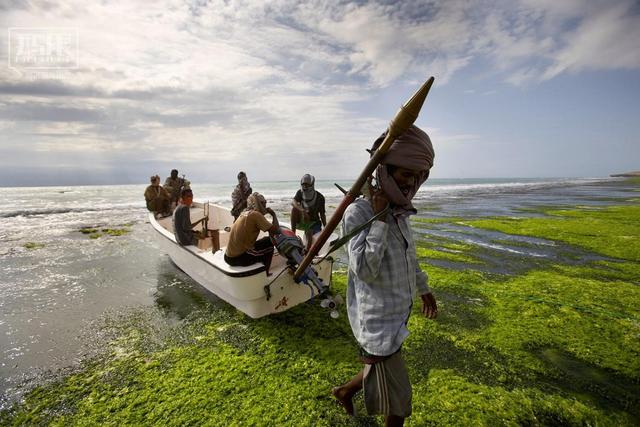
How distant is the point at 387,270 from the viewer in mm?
2045

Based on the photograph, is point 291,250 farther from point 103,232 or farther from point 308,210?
point 103,232

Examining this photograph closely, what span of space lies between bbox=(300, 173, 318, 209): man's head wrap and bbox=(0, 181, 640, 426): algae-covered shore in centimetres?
199

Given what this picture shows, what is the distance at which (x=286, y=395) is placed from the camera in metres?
3.33

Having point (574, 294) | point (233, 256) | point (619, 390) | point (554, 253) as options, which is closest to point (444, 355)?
point (619, 390)

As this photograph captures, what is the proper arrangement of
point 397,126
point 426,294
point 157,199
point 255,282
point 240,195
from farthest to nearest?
point 157,199
point 240,195
point 255,282
point 426,294
point 397,126

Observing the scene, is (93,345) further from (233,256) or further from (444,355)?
(444,355)

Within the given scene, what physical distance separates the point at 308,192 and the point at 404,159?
180 inches

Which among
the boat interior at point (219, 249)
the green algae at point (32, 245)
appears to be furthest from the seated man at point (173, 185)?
the green algae at point (32, 245)

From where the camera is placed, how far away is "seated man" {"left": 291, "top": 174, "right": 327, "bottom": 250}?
6406mm

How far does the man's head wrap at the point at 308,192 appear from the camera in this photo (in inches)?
247

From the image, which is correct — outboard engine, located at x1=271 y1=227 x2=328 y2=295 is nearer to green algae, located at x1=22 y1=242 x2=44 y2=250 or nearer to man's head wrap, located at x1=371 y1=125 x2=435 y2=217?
man's head wrap, located at x1=371 y1=125 x2=435 y2=217

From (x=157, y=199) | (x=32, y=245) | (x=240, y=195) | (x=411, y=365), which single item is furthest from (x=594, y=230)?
(x=32, y=245)

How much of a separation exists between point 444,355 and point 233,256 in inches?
135

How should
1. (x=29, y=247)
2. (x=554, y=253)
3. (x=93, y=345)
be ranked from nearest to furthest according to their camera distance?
(x=93, y=345)
(x=554, y=253)
(x=29, y=247)
